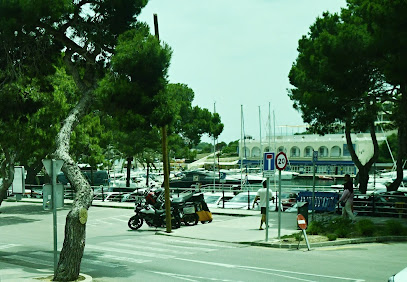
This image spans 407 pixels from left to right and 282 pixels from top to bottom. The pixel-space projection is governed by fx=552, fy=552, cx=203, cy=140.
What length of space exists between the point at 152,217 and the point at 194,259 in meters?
7.86

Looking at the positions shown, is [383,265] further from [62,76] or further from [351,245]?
[62,76]

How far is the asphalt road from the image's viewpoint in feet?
42.1

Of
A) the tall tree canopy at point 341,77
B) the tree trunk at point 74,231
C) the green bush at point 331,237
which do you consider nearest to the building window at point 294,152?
the tall tree canopy at point 341,77

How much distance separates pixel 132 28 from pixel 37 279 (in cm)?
728

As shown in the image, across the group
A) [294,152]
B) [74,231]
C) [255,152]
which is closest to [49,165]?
[74,231]

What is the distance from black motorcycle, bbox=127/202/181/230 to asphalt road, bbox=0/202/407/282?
69 centimetres

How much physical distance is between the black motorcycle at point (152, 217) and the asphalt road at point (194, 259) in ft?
2.28

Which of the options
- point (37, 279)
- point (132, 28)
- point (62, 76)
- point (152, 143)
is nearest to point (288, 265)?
point (37, 279)

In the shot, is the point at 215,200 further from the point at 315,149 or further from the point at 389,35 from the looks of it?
the point at 315,149

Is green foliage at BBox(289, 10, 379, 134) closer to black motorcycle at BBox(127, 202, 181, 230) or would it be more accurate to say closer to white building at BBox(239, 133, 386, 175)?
black motorcycle at BBox(127, 202, 181, 230)

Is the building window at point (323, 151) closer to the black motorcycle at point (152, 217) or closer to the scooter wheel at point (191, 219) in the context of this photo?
the scooter wheel at point (191, 219)

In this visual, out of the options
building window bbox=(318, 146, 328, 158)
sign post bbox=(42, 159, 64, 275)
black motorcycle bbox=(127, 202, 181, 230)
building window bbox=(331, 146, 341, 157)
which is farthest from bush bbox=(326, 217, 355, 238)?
building window bbox=(318, 146, 328, 158)

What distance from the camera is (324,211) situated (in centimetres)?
2609

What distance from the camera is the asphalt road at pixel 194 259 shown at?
12.8 m
